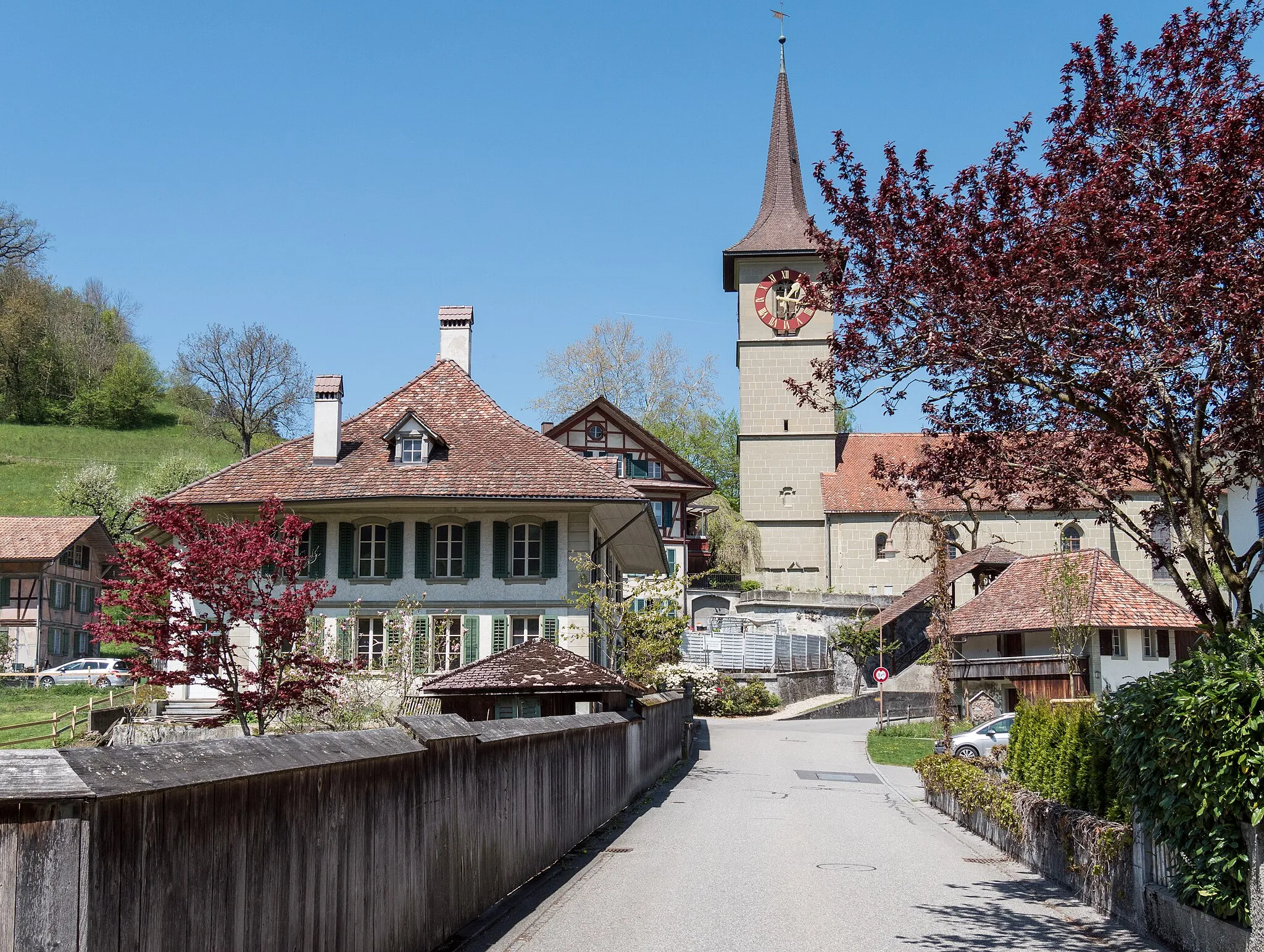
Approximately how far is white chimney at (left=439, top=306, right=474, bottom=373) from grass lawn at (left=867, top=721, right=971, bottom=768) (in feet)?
51.8

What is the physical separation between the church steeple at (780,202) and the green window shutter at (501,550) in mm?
45354

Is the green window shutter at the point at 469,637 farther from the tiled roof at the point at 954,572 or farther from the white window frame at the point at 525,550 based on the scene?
the tiled roof at the point at 954,572

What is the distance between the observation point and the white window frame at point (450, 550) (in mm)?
31969

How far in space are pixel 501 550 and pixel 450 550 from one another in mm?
1264

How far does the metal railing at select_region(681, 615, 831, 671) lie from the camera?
55906 mm

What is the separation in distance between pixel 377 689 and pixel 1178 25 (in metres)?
20.2

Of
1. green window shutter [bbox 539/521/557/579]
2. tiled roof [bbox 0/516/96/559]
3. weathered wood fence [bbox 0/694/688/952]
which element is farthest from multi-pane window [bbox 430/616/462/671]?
tiled roof [bbox 0/516/96/559]

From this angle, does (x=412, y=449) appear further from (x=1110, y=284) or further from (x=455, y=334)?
(x=1110, y=284)

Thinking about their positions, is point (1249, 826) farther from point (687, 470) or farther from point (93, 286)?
point (93, 286)

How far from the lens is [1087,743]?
12.9m

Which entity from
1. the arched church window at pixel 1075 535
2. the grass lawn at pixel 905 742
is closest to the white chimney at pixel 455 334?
the grass lawn at pixel 905 742

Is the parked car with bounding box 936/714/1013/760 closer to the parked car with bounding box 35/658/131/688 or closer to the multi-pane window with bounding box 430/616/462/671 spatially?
the multi-pane window with bounding box 430/616/462/671

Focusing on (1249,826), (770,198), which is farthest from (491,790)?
(770,198)

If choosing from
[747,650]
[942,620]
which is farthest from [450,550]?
[747,650]
